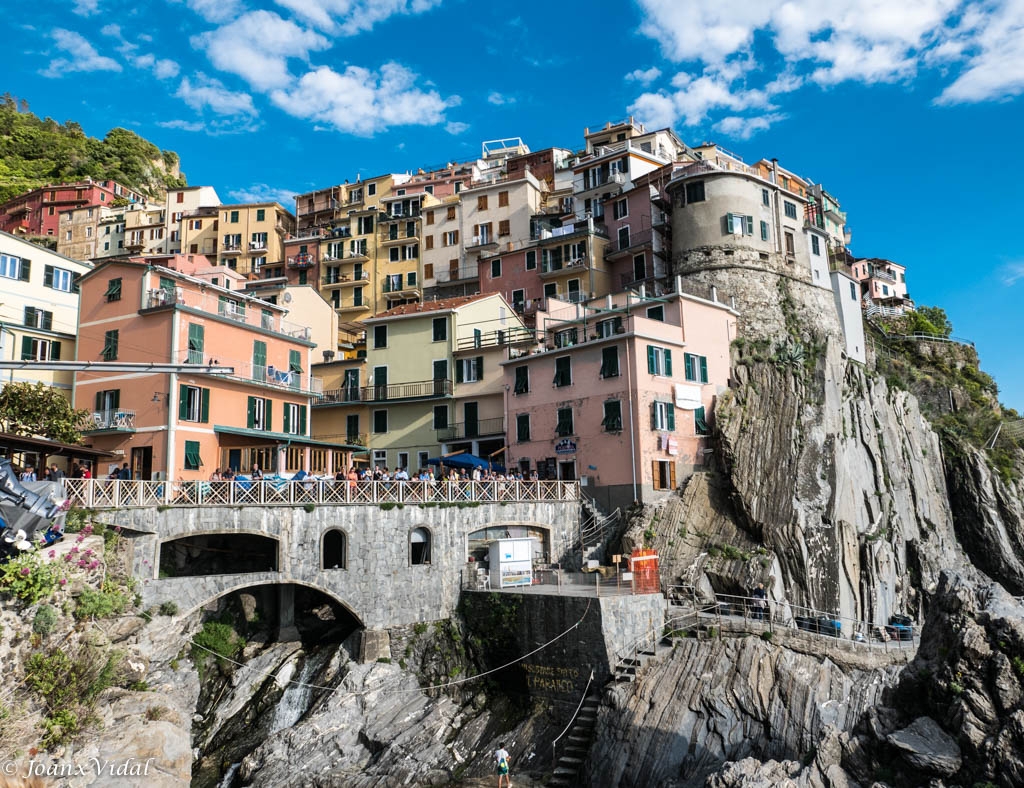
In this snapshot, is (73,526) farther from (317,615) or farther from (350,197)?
(350,197)

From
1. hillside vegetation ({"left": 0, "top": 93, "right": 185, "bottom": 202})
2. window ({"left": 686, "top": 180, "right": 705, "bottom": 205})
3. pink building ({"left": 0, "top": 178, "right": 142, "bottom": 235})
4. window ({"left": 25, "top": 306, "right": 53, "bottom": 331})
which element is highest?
hillside vegetation ({"left": 0, "top": 93, "right": 185, "bottom": 202})

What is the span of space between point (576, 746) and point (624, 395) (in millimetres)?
17470

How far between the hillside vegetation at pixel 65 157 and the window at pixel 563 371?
75.1 metres

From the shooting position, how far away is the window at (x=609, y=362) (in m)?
39.2

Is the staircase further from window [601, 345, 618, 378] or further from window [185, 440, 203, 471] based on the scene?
window [185, 440, 203, 471]

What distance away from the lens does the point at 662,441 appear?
127 feet

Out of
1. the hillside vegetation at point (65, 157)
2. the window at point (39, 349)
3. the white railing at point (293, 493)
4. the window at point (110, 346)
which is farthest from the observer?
the hillside vegetation at point (65, 157)

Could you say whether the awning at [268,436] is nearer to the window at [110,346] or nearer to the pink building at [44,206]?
the window at [110,346]

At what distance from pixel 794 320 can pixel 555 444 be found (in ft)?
57.7

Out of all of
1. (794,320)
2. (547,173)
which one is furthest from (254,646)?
(547,173)

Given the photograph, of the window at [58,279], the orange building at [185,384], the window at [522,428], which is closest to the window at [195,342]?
the orange building at [185,384]

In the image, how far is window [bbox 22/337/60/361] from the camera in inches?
1553

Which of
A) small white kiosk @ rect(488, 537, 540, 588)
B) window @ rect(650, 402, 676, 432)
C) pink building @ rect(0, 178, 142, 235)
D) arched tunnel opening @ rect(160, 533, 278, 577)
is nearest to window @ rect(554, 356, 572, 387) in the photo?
window @ rect(650, 402, 676, 432)

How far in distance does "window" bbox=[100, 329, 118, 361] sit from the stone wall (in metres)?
12.5
